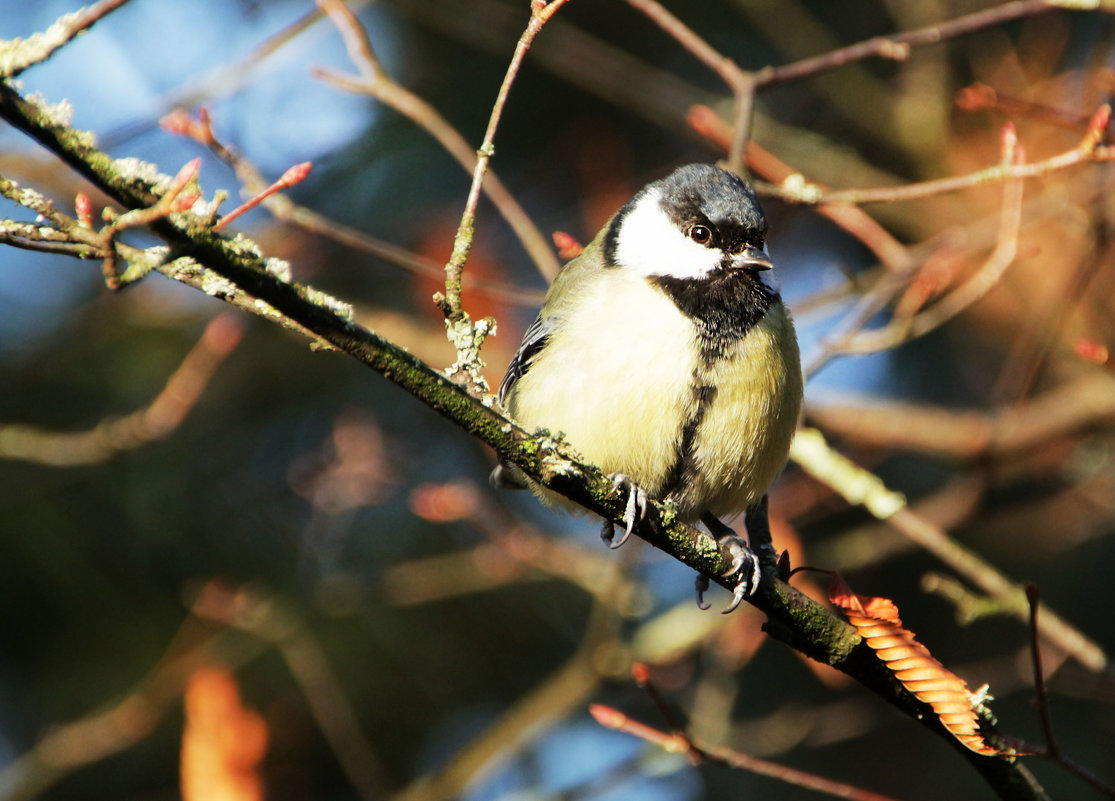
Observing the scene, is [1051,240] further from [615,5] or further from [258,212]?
[258,212]

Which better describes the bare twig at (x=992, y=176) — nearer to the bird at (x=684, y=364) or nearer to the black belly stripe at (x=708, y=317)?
the bird at (x=684, y=364)

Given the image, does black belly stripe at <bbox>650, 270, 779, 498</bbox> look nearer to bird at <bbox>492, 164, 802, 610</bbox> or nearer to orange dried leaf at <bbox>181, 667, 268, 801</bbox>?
bird at <bbox>492, 164, 802, 610</bbox>

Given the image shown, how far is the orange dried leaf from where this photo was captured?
3.45 m

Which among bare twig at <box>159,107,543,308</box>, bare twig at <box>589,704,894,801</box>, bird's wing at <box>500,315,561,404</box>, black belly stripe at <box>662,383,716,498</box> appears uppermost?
bare twig at <box>159,107,543,308</box>

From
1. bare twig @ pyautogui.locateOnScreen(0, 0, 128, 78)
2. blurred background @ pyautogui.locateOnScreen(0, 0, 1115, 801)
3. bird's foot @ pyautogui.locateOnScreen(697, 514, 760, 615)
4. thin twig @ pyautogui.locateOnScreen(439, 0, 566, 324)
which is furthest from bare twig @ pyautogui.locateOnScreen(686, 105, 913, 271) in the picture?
bare twig @ pyautogui.locateOnScreen(0, 0, 128, 78)

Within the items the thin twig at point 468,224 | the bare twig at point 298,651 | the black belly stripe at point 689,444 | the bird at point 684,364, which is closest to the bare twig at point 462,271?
the thin twig at point 468,224

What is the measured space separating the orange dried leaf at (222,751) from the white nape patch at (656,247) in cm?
202

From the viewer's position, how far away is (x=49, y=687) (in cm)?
499

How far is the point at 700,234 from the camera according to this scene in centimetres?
309

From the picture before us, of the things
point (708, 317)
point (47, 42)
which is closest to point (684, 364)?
point (708, 317)

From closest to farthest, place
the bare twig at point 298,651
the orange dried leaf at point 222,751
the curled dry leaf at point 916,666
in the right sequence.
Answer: the curled dry leaf at point 916,666
the orange dried leaf at point 222,751
the bare twig at point 298,651

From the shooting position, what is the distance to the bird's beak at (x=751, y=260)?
2.91m

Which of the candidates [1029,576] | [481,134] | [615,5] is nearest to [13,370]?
[481,134]

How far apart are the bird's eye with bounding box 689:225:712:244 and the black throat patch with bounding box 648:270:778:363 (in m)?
0.15
